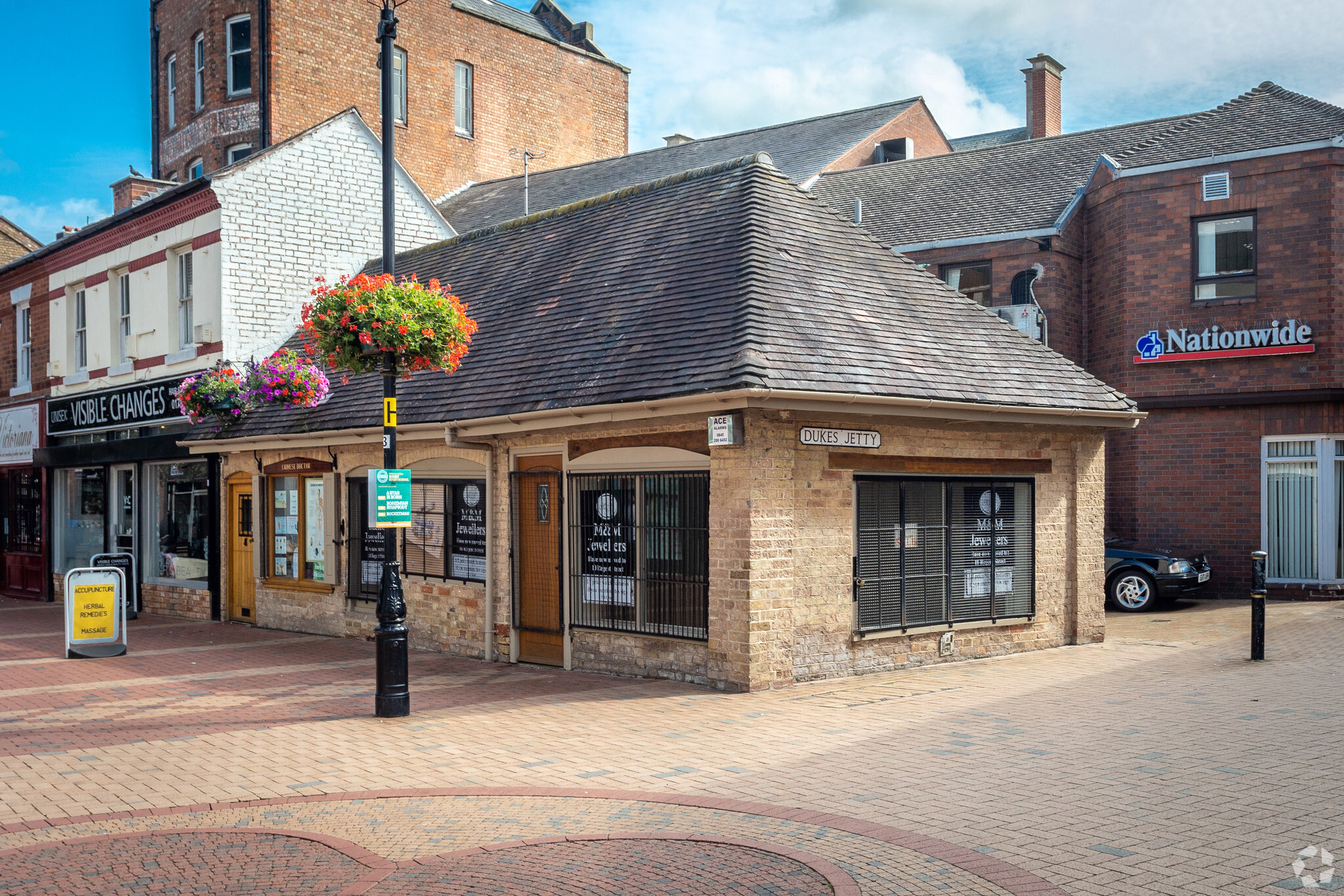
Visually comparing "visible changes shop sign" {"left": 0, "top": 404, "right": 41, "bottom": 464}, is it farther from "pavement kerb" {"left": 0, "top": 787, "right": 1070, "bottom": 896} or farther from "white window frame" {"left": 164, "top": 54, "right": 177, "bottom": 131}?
"pavement kerb" {"left": 0, "top": 787, "right": 1070, "bottom": 896}

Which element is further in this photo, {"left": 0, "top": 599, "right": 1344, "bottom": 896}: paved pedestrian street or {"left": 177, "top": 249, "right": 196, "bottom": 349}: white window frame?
{"left": 177, "top": 249, "right": 196, "bottom": 349}: white window frame

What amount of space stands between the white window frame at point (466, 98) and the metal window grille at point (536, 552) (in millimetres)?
22781

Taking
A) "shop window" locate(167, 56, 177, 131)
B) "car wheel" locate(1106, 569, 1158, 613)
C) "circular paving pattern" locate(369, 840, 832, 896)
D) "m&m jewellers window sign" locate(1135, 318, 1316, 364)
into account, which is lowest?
"car wheel" locate(1106, 569, 1158, 613)

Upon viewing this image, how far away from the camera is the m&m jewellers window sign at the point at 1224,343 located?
1878 centimetres

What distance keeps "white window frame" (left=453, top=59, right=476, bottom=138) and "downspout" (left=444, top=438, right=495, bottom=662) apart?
22.2 m

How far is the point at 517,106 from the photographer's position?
3506 centimetres

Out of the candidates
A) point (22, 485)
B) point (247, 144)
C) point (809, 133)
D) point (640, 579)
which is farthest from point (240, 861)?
point (809, 133)

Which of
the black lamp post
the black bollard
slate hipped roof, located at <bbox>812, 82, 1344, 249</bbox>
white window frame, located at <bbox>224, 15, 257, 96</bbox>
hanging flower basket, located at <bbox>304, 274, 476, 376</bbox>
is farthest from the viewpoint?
white window frame, located at <bbox>224, 15, 257, 96</bbox>

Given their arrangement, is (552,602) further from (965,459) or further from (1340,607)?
(1340,607)

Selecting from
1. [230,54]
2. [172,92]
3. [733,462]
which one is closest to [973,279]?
[733,462]

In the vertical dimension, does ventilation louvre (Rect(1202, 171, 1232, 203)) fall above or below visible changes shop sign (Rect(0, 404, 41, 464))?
above

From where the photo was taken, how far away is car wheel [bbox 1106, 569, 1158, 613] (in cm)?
1786

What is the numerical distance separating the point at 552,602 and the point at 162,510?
10728mm

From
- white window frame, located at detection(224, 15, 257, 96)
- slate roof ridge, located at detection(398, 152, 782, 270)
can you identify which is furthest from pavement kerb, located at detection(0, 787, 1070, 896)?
white window frame, located at detection(224, 15, 257, 96)
